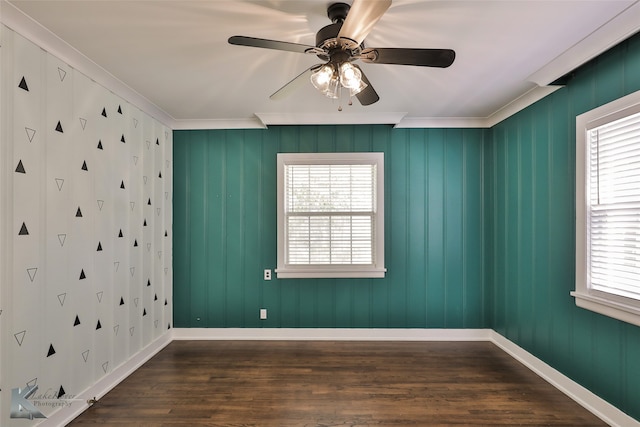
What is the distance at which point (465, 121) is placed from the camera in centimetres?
355

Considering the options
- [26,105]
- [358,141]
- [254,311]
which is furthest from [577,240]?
[26,105]

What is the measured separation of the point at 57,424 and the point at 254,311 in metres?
1.83

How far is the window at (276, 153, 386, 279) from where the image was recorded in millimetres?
3521

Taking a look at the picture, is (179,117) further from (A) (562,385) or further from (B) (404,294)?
(A) (562,385)

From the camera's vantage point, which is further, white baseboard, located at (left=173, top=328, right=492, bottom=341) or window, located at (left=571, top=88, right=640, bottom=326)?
white baseboard, located at (left=173, top=328, right=492, bottom=341)

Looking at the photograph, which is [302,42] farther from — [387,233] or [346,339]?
[346,339]

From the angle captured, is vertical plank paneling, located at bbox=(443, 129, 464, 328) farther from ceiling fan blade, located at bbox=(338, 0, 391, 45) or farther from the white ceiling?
ceiling fan blade, located at bbox=(338, 0, 391, 45)

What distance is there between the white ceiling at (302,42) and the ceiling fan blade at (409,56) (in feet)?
0.96

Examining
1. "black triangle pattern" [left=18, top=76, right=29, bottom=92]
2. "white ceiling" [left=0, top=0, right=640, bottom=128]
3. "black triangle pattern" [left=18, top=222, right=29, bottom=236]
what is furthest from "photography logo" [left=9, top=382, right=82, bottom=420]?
"white ceiling" [left=0, top=0, right=640, bottom=128]

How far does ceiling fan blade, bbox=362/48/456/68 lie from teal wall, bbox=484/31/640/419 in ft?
4.36

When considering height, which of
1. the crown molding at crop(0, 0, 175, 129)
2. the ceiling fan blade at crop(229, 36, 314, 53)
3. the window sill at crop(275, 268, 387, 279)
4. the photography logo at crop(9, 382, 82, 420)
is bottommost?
the photography logo at crop(9, 382, 82, 420)

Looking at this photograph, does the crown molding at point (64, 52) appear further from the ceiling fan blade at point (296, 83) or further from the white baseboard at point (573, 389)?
the white baseboard at point (573, 389)

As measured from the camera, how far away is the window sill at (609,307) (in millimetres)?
1834

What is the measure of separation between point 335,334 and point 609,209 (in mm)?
2691
